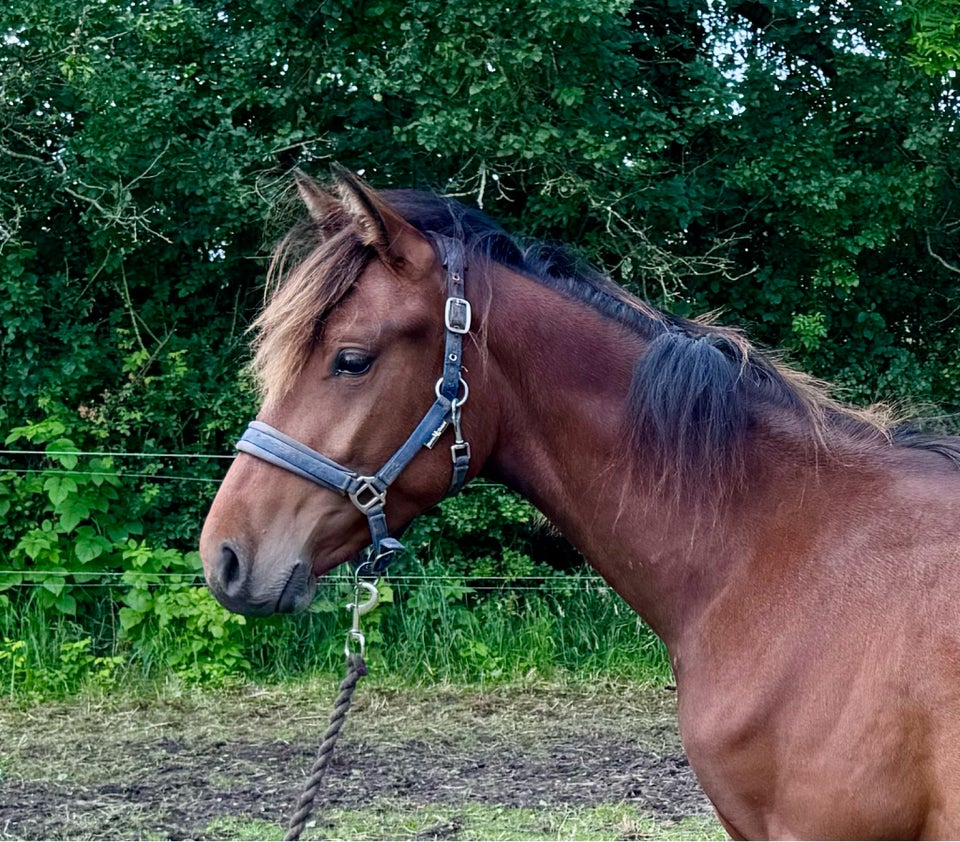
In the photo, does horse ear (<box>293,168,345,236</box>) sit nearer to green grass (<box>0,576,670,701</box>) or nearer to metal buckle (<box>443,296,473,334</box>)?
metal buckle (<box>443,296,473,334</box>)

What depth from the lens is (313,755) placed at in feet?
16.2

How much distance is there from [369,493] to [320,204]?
0.72 meters

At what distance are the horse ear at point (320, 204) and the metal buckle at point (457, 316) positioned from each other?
362 mm

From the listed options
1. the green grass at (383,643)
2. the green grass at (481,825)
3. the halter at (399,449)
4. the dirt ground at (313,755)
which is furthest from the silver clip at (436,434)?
the green grass at (383,643)

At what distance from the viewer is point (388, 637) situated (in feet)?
20.8

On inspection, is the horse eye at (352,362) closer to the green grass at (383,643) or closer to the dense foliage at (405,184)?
the dense foliage at (405,184)

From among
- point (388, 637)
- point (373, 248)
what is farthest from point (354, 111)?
point (373, 248)

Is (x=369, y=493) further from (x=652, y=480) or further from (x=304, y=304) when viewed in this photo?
(x=652, y=480)

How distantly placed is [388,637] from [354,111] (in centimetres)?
352

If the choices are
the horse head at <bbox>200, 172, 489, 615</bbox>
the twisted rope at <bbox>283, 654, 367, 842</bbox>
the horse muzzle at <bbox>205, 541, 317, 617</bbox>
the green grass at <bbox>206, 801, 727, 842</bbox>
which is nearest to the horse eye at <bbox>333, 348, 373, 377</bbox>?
the horse head at <bbox>200, 172, 489, 615</bbox>

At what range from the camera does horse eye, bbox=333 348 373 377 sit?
1983mm

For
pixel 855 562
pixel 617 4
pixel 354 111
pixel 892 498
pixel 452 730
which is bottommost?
pixel 452 730

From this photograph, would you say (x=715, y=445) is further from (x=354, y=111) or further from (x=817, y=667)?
(x=354, y=111)

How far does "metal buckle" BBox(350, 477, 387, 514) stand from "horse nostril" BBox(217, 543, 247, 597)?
0.88 feet
